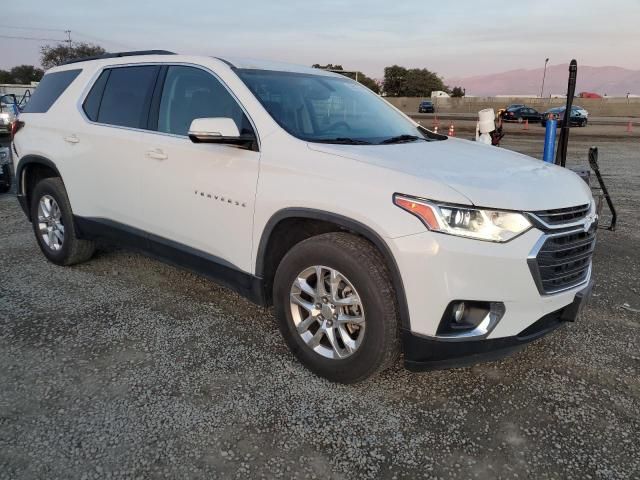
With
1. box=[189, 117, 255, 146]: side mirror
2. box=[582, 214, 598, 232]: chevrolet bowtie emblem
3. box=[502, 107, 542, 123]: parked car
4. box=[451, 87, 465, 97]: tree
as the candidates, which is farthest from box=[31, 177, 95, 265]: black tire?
box=[451, 87, 465, 97]: tree

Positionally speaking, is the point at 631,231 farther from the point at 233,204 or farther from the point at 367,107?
the point at 233,204

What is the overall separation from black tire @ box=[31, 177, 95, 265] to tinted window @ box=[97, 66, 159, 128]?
87 centimetres

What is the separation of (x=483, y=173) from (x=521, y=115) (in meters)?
39.1

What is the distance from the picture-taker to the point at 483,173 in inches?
111

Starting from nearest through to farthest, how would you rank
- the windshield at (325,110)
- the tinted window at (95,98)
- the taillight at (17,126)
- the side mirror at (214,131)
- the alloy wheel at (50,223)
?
the side mirror at (214,131)
the windshield at (325,110)
the tinted window at (95,98)
the alloy wheel at (50,223)
the taillight at (17,126)

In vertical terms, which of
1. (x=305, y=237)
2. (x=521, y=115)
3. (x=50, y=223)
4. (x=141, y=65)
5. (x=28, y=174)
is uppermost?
(x=141, y=65)

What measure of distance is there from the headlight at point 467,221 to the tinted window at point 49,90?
3.66 metres

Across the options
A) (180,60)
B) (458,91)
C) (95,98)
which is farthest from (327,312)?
(458,91)

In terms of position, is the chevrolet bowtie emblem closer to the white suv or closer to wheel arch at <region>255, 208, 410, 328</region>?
the white suv

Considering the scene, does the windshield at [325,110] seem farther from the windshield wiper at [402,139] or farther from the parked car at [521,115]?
the parked car at [521,115]

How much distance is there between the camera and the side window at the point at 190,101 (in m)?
3.46

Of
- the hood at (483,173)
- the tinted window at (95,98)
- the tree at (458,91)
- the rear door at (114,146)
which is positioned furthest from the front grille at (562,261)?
the tree at (458,91)

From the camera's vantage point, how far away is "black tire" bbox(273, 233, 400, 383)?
105 inches

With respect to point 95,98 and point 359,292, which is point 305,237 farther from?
point 95,98
